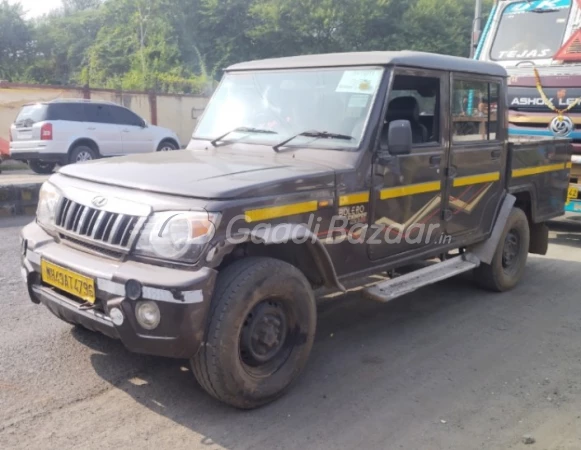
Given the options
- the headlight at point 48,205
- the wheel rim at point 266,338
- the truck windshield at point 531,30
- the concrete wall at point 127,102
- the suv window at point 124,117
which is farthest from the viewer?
the concrete wall at point 127,102

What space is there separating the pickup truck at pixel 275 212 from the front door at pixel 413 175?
0.5 inches

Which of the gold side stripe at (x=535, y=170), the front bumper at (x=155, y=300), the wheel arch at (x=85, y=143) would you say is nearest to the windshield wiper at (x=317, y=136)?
the front bumper at (x=155, y=300)

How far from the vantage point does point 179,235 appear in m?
3.21

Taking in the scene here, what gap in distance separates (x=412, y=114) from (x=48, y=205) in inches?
109

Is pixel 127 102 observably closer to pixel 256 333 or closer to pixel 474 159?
pixel 474 159

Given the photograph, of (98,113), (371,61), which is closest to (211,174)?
(371,61)

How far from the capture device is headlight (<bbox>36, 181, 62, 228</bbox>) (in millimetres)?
3859

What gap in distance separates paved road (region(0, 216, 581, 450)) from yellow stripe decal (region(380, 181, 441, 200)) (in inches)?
44.0

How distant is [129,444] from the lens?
123 inches

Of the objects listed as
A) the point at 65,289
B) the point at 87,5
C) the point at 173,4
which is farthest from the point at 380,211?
the point at 87,5

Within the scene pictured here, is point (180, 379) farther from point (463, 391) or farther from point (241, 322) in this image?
point (463, 391)

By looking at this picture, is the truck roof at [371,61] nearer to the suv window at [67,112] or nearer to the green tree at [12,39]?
the suv window at [67,112]

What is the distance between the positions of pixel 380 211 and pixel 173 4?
30.9 m

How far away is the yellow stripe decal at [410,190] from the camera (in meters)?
4.27
